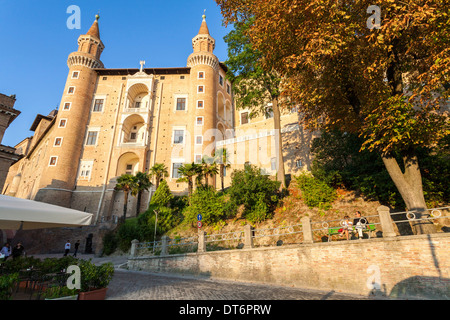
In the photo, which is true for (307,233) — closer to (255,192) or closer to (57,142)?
(255,192)

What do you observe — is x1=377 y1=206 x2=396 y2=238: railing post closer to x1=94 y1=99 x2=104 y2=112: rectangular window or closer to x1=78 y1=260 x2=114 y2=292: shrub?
x1=78 y1=260 x2=114 y2=292: shrub

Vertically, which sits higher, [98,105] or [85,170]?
[98,105]

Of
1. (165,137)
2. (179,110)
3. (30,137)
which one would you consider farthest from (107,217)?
(30,137)

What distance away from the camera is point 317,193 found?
54.7ft

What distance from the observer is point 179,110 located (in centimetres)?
3784

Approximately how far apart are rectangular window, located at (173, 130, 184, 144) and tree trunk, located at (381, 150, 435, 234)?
30.1 meters

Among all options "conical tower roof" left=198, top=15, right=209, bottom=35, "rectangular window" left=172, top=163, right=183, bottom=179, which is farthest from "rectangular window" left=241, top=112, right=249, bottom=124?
"conical tower roof" left=198, top=15, right=209, bottom=35

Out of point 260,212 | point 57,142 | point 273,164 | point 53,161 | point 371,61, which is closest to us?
point 371,61

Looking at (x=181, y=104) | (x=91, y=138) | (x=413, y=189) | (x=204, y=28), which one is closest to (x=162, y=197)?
(x=181, y=104)

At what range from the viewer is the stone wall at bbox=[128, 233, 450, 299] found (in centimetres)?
681

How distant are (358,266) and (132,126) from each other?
38401mm
